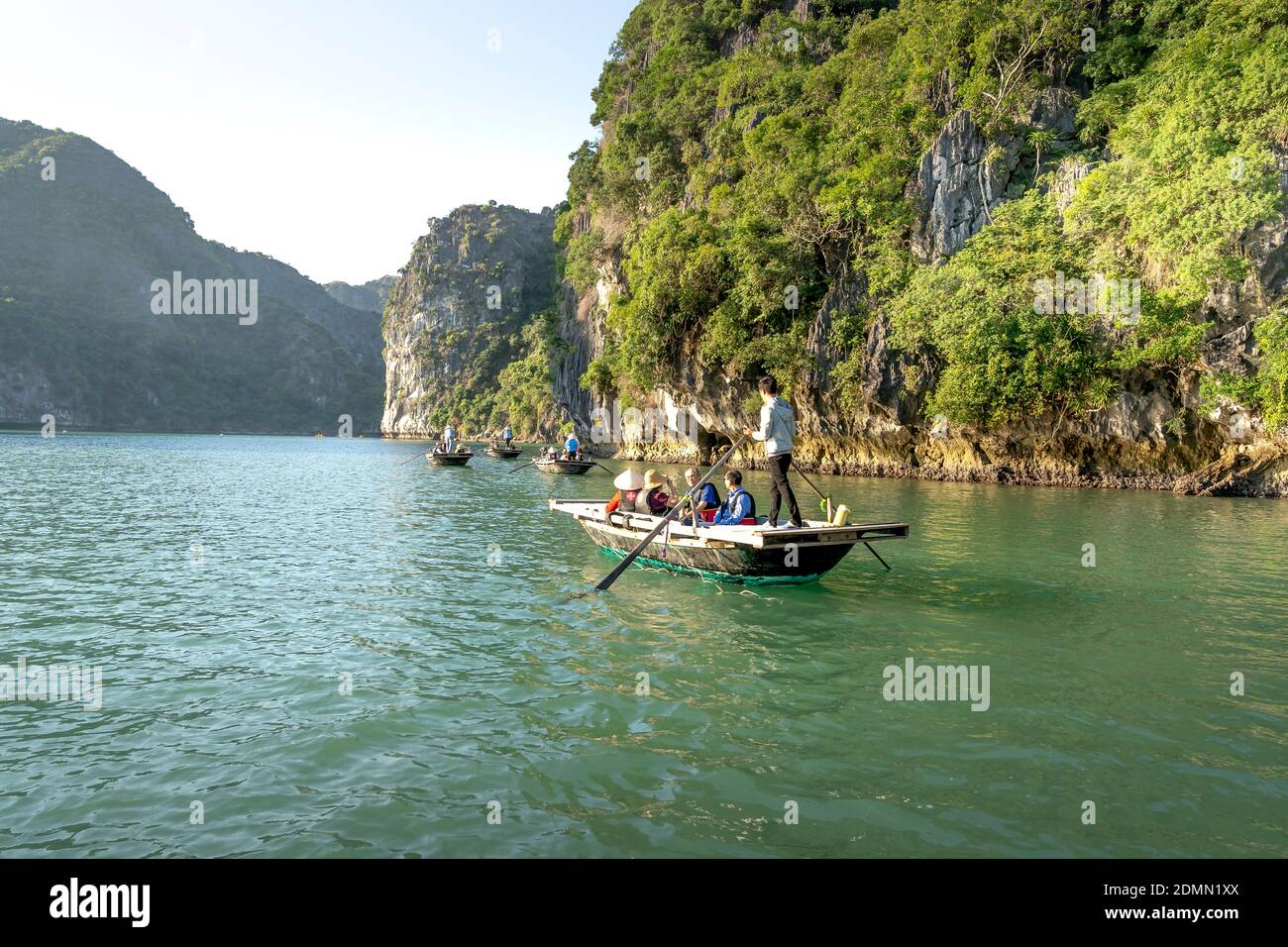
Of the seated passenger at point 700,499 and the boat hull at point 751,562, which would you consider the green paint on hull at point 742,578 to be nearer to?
the boat hull at point 751,562

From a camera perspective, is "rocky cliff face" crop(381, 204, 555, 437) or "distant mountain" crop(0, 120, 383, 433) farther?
"distant mountain" crop(0, 120, 383, 433)

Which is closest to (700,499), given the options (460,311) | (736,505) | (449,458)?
(736,505)

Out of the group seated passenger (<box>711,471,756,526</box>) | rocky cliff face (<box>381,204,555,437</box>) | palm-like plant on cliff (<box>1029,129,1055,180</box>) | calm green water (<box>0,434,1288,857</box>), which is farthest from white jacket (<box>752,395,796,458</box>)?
rocky cliff face (<box>381,204,555,437</box>)

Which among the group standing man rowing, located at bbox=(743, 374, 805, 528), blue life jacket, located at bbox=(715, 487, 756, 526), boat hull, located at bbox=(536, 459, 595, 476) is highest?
standing man rowing, located at bbox=(743, 374, 805, 528)

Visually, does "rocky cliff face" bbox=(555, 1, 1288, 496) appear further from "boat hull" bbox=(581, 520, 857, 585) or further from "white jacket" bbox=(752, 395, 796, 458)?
"boat hull" bbox=(581, 520, 857, 585)

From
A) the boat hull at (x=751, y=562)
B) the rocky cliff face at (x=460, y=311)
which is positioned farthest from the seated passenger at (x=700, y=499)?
the rocky cliff face at (x=460, y=311)

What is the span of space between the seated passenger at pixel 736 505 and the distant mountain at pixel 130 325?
13439 cm

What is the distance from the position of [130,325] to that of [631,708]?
171 m

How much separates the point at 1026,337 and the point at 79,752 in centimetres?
2936

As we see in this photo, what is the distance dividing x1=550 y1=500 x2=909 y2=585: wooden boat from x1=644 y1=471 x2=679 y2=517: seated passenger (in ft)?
3.40

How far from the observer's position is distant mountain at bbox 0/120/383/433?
402 ft

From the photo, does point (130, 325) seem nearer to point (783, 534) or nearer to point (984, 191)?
point (984, 191)

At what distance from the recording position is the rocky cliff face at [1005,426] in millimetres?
23688

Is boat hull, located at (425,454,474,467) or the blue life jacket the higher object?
boat hull, located at (425,454,474,467)
